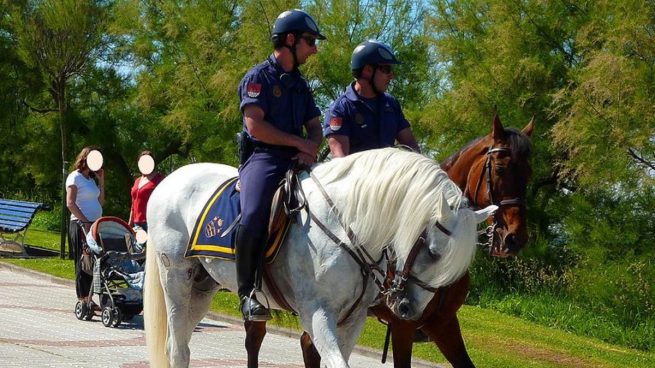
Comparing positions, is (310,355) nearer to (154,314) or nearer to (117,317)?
(154,314)

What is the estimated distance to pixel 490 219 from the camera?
308 inches

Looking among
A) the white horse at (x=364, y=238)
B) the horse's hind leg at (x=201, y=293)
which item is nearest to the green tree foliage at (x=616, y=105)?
the horse's hind leg at (x=201, y=293)

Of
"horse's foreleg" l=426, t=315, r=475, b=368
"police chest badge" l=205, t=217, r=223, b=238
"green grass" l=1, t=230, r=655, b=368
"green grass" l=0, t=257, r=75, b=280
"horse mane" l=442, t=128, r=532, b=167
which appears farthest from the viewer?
"green grass" l=0, t=257, r=75, b=280

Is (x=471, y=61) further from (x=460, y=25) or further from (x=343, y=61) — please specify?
(x=343, y=61)

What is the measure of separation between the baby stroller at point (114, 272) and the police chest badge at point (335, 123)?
6.07m

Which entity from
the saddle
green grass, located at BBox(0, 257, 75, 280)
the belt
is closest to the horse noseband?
the saddle

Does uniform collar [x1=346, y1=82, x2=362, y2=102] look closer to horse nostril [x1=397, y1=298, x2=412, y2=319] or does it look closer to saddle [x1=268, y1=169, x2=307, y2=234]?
saddle [x1=268, y1=169, x2=307, y2=234]

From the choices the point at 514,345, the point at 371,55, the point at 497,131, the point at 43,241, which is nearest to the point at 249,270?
the point at 371,55

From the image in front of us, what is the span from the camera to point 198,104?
28.1 metres

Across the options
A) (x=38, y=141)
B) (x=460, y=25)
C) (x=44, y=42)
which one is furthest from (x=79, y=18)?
(x=38, y=141)

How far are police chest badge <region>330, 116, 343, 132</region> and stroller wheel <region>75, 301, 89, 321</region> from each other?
693cm

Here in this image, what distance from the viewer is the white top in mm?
13547

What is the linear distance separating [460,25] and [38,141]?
61.3 feet

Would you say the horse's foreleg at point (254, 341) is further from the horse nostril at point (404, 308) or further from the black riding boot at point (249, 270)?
the horse nostril at point (404, 308)
